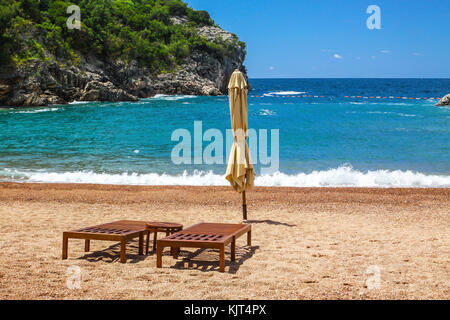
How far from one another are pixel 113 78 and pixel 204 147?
41.2m

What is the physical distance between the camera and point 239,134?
317 inches

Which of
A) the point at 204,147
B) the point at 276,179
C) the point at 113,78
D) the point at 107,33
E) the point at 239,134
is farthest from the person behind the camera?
the point at 107,33

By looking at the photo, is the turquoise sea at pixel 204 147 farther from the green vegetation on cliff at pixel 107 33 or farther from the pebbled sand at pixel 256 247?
the green vegetation on cliff at pixel 107 33

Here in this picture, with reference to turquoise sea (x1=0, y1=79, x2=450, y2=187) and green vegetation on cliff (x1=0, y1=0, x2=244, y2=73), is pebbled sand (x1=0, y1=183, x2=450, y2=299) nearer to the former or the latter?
turquoise sea (x1=0, y1=79, x2=450, y2=187)

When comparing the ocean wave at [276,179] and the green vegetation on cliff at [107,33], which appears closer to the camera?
the ocean wave at [276,179]

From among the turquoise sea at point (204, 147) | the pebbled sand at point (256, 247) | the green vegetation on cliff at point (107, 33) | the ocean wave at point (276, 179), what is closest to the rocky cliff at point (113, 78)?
the green vegetation on cliff at point (107, 33)

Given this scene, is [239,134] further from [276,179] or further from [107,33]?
[107,33]

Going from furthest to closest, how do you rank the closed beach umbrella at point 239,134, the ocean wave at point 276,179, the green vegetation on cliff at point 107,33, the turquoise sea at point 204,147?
the green vegetation on cliff at point 107,33 → the turquoise sea at point 204,147 → the ocean wave at point 276,179 → the closed beach umbrella at point 239,134

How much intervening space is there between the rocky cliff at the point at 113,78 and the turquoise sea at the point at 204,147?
283 inches

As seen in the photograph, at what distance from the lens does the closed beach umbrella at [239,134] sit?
796cm

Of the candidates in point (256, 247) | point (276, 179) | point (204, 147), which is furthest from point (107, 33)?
point (256, 247)

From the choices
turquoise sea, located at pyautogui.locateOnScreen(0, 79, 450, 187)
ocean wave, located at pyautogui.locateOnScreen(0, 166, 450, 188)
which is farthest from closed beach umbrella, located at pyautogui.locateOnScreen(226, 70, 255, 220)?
turquoise sea, located at pyautogui.locateOnScreen(0, 79, 450, 187)

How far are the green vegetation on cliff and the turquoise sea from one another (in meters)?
14.6

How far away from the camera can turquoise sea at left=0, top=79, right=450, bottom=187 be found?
14789 mm
